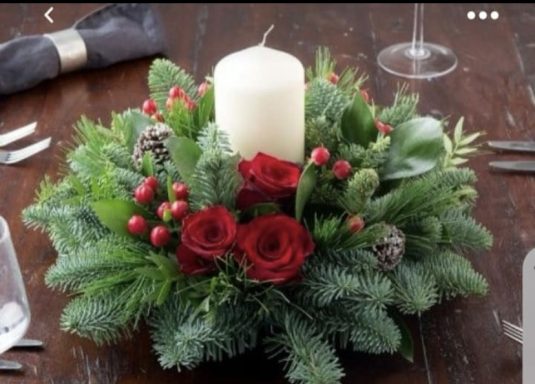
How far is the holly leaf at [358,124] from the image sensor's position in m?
1.11

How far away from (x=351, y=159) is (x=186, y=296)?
209 mm

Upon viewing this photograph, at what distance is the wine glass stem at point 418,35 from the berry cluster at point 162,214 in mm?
767

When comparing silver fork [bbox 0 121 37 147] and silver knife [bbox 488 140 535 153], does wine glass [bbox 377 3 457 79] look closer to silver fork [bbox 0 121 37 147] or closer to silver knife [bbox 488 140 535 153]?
silver knife [bbox 488 140 535 153]

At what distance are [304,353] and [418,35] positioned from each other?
0.89 metres

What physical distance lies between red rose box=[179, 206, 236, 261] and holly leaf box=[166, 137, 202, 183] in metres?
0.06

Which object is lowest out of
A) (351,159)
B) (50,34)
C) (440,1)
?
(440,1)

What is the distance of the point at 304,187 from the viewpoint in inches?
39.8

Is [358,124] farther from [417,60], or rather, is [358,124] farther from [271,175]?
[417,60]

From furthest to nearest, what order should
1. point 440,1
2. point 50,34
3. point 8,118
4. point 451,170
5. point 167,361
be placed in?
1. point 440,1
2. point 50,34
3. point 8,118
4. point 451,170
5. point 167,361

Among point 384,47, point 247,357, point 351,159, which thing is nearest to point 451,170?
point 351,159

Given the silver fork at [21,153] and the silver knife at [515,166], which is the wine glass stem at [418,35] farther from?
the silver fork at [21,153]

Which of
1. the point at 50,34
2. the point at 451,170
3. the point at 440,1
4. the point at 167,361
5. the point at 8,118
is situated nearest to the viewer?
the point at 167,361

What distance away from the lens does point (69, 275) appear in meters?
1.04

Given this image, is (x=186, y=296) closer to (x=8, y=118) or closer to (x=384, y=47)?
(x=8, y=118)
